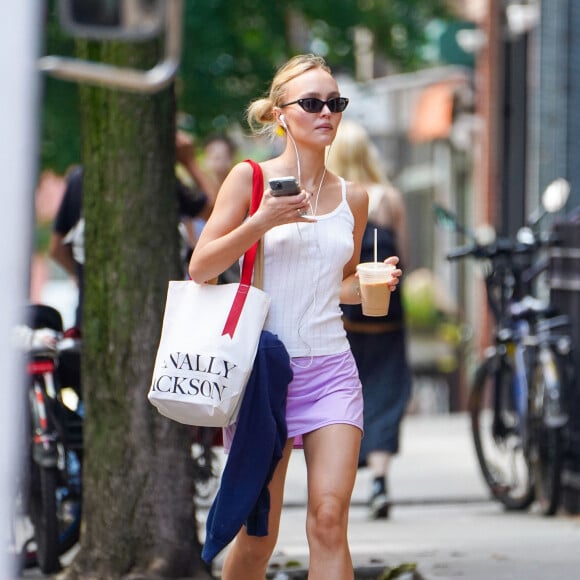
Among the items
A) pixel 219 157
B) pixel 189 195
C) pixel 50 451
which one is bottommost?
pixel 50 451

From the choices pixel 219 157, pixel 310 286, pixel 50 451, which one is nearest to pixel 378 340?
pixel 219 157

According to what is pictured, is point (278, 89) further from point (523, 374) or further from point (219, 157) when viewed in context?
point (219, 157)

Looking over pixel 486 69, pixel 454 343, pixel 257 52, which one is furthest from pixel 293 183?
pixel 454 343

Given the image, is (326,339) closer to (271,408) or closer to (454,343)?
(271,408)

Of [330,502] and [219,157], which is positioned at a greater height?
[219,157]

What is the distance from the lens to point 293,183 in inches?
170

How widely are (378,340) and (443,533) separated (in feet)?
4.09

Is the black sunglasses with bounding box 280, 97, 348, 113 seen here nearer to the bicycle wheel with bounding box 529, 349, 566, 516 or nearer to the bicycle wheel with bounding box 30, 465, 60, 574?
the bicycle wheel with bounding box 30, 465, 60, 574

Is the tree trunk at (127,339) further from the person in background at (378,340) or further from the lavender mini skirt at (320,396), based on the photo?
the person in background at (378,340)

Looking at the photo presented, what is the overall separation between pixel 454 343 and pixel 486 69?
4.35 metres

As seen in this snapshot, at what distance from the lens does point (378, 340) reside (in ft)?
27.6

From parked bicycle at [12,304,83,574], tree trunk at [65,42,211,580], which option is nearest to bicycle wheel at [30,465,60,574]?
parked bicycle at [12,304,83,574]

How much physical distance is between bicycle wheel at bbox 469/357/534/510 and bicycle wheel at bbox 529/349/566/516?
0.11m

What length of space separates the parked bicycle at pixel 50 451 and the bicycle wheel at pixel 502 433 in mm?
2717
